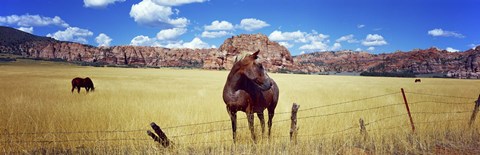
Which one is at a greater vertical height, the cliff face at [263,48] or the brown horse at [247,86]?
the cliff face at [263,48]

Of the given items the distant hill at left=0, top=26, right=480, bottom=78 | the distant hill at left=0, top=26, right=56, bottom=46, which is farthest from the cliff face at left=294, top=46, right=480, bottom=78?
the distant hill at left=0, top=26, right=56, bottom=46

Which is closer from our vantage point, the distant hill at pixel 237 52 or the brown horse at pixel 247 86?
the brown horse at pixel 247 86

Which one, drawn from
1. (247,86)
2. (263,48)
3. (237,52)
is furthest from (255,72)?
(263,48)

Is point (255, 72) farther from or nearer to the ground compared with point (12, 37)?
nearer to the ground

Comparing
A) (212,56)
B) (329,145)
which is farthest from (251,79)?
(212,56)

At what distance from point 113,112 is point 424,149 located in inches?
384

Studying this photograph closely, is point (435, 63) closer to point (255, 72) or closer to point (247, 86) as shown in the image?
point (247, 86)

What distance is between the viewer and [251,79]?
6605mm

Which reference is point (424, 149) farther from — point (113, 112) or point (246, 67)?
point (113, 112)

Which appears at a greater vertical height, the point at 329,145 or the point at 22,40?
the point at 22,40

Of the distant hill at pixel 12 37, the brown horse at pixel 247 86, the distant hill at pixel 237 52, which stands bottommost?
the brown horse at pixel 247 86

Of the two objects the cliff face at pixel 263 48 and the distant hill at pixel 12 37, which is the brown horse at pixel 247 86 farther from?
the distant hill at pixel 12 37

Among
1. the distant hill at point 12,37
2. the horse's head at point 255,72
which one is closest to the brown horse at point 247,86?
the horse's head at point 255,72

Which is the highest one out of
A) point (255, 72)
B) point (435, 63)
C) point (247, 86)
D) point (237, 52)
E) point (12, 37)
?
point (12, 37)
